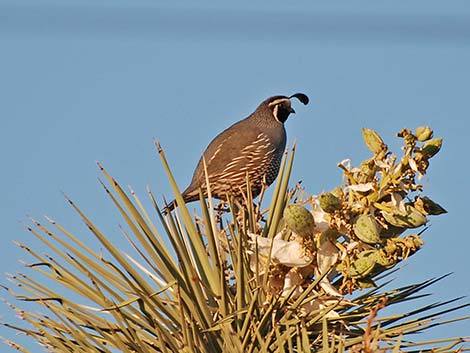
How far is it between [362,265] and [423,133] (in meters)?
0.38

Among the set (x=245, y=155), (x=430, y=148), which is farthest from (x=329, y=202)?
(x=245, y=155)

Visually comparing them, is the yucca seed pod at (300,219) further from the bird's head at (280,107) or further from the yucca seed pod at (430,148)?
the bird's head at (280,107)

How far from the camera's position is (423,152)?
246 centimetres

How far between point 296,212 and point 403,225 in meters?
0.29

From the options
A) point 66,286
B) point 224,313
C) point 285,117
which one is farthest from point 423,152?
point 285,117

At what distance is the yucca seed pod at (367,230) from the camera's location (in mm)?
2396

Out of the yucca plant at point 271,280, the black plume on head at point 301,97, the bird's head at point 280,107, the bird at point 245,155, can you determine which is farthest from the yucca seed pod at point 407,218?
the bird's head at point 280,107

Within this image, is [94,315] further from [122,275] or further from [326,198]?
[326,198]

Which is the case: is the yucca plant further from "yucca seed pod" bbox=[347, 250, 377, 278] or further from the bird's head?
the bird's head

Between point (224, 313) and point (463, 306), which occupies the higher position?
point (224, 313)

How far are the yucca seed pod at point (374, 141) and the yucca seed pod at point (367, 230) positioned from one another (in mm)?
190

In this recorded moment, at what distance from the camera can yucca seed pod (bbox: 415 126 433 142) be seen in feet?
8.02

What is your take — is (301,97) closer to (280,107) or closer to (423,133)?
(280,107)

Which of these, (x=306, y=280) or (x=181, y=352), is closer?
(x=181, y=352)
